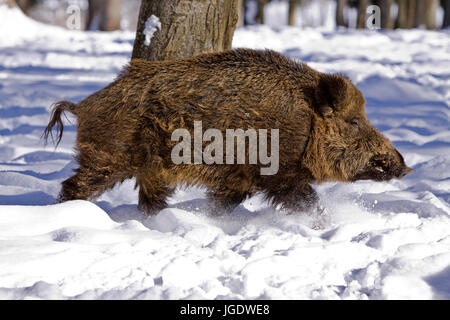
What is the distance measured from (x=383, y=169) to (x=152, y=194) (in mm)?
1609

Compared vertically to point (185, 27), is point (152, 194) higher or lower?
lower

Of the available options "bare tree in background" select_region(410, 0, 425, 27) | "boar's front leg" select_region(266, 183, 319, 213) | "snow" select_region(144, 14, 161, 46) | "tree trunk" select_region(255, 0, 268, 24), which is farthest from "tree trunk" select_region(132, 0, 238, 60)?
"tree trunk" select_region(255, 0, 268, 24)

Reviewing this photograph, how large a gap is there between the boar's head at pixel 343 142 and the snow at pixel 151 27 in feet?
5.10

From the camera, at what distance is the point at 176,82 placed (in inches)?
150

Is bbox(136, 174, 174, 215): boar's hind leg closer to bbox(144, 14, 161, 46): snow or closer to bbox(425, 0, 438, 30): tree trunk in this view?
bbox(144, 14, 161, 46): snow

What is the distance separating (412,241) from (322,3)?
61244 mm

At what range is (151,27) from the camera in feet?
15.5

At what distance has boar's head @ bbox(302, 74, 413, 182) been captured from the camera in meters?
3.81

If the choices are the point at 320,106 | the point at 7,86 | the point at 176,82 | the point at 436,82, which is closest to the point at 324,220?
the point at 320,106

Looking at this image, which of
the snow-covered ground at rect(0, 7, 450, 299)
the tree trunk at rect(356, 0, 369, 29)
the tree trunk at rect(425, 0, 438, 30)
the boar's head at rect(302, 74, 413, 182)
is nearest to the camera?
the snow-covered ground at rect(0, 7, 450, 299)

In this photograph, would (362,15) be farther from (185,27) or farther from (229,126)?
(229,126)

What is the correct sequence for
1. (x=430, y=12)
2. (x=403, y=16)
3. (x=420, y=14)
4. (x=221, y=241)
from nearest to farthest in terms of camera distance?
1. (x=221, y=241)
2. (x=430, y=12)
3. (x=420, y=14)
4. (x=403, y=16)

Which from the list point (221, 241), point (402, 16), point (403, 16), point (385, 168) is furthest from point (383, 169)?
point (403, 16)
